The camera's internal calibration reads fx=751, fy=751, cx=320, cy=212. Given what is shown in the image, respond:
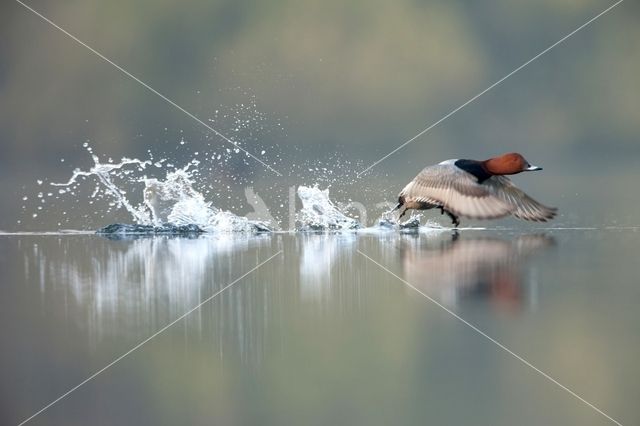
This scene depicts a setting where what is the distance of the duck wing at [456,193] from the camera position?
4832 mm

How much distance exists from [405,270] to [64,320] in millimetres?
1559

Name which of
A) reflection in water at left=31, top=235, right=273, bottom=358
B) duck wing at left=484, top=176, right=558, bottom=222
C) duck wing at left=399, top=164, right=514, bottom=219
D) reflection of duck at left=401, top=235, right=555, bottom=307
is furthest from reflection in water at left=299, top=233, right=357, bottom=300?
duck wing at left=484, top=176, right=558, bottom=222

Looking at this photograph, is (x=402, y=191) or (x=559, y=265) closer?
(x=559, y=265)

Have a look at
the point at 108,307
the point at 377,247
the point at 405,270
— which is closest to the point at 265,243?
the point at 377,247

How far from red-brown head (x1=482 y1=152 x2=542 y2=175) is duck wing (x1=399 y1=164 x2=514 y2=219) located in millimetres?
138

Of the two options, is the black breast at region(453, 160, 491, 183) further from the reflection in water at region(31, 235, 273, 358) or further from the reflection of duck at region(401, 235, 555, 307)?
the reflection in water at region(31, 235, 273, 358)

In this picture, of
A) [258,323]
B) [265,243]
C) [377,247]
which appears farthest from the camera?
[265,243]

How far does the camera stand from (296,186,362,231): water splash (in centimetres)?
609

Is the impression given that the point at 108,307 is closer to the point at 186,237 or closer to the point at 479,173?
the point at 479,173

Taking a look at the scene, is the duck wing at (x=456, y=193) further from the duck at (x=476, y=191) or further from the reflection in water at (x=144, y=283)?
the reflection in water at (x=144, y=283)

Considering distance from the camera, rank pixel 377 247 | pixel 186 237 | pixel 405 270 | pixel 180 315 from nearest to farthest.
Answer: pixel 180 315, pixel 405 270, pixel 377 247, pixel 186 237

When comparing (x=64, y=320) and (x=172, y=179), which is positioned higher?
(x=172, y=179)

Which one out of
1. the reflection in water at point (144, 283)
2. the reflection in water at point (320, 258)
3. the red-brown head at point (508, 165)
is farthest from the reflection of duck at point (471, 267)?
the reflection in water at point (144, 283)

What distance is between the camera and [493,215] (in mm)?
4781
